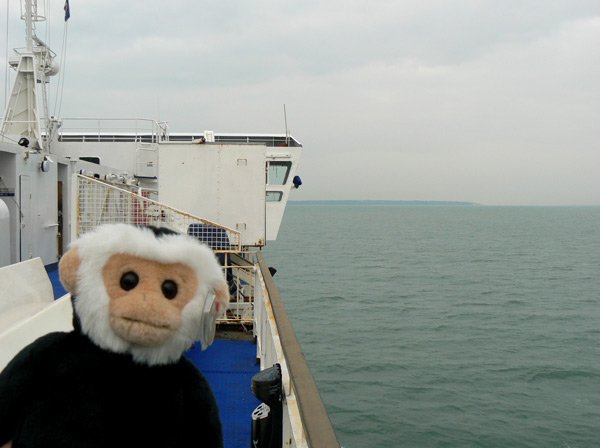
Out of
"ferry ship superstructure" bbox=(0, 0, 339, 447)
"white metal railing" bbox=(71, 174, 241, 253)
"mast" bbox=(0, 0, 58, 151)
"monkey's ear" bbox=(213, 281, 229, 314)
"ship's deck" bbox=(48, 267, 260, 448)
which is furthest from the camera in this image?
"mast" bbox=(0, 0, 58, 151)

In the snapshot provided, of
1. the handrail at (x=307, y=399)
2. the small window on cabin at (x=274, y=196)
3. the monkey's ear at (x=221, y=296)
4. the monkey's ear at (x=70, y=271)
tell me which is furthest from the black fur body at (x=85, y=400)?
the small window on cabin at (x=274, y=196)

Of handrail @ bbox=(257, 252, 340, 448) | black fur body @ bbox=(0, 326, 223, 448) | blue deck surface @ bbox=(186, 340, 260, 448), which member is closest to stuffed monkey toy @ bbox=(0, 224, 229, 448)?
black fur body @ bbox=(0, 326, 223, 448)

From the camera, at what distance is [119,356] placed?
5.45 feet

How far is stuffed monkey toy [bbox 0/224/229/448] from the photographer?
158cm

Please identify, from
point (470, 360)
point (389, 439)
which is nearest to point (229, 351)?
point (389, 439)

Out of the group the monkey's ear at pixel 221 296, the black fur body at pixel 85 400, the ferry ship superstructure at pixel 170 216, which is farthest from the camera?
the ferry ship superstructure at pixel 170 216

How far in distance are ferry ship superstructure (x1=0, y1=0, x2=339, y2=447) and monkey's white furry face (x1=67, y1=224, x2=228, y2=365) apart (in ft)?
A: 2.19

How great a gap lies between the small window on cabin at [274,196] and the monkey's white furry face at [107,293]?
44.0ft

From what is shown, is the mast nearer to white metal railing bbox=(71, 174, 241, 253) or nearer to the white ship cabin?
the white ship cabin

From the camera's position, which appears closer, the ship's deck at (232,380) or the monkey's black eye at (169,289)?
the monkey's black eye at (169,289)

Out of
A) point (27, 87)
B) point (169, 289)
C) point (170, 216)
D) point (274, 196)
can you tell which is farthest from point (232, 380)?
point (27, 87)

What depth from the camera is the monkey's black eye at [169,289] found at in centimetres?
168

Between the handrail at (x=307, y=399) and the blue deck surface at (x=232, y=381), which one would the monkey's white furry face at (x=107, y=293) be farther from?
the blue deck surface at (x=232, y=381)

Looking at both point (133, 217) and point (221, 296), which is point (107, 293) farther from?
point (133, 217)
